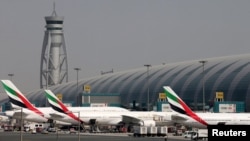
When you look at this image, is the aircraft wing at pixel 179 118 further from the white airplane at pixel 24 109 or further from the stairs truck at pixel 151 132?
the white airplane at pixel 24 109

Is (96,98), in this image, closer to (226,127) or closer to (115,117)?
(115,117)

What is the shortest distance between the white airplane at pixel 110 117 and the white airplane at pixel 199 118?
1466 cm

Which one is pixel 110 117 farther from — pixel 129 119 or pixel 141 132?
pixel 141 132

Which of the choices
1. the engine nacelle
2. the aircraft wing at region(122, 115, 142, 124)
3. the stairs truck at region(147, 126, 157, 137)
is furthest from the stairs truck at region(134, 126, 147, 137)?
the aircraft wing at region(122, 115, 142, 124)

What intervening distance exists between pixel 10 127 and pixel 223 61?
223 feet

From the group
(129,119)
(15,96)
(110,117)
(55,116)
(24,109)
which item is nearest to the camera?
(15,96)

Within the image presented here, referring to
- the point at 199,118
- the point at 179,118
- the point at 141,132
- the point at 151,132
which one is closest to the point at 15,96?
the point at 141,132

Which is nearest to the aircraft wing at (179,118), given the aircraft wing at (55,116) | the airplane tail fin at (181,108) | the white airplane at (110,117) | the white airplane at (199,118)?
the white airplane at (199,118)

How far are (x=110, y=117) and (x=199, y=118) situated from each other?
28690 mm

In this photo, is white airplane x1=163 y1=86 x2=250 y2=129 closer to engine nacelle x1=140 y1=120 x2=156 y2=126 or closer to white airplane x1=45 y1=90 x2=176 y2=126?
engine nacelle x1=140 y1=120 x2=156 y2=126

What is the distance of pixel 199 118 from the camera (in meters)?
104

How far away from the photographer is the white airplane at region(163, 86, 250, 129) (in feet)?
342

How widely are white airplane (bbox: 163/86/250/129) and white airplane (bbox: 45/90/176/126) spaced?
1466 centimetres

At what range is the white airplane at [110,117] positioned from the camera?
125 m
